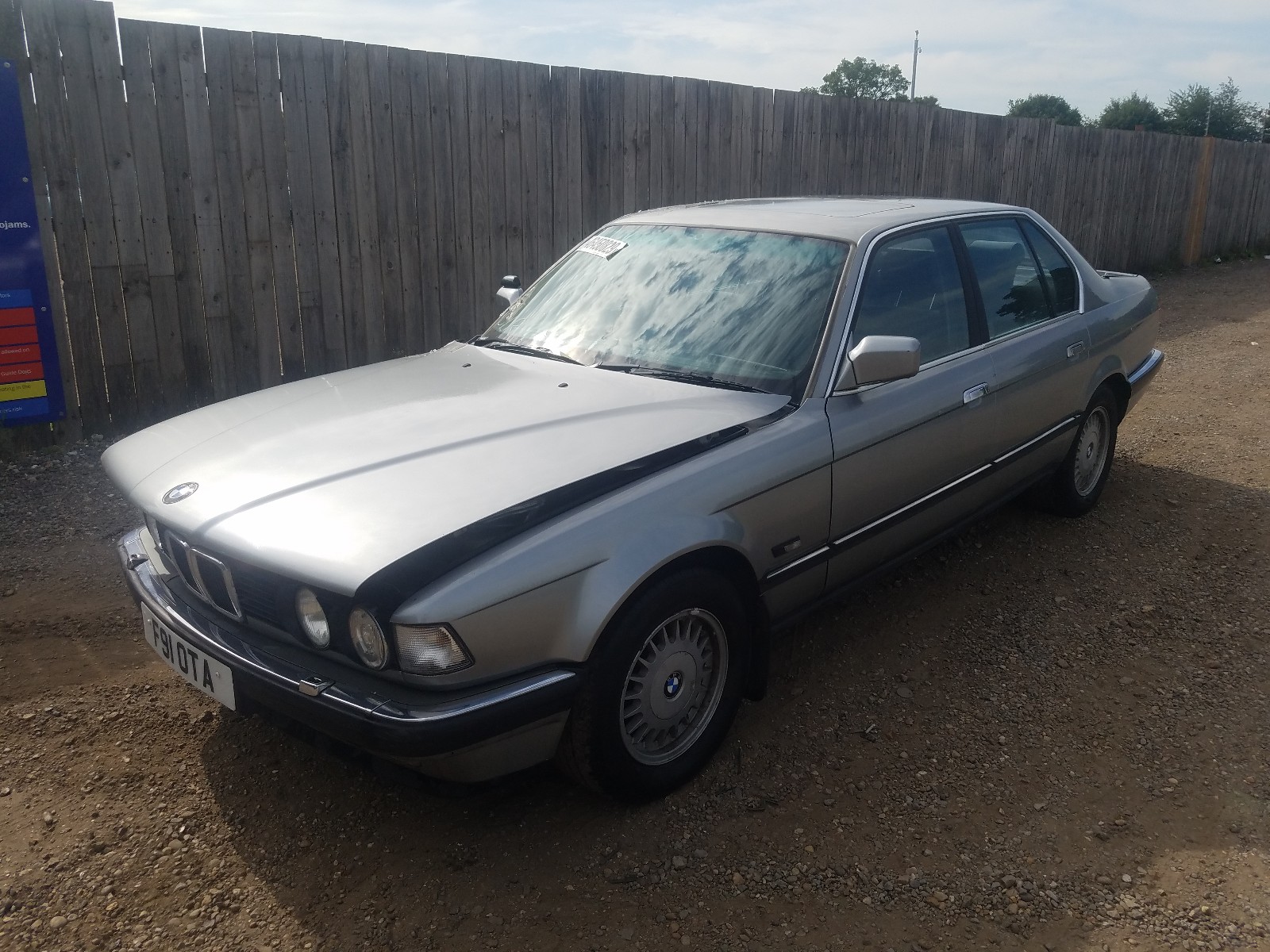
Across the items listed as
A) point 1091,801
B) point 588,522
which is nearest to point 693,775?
point 588,522

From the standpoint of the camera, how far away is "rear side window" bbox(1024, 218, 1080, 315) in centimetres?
474

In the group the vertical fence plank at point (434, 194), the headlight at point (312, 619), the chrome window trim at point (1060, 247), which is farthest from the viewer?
the vertical fence plank at point (434, 194)

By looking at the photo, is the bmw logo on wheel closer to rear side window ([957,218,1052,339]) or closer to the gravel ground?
the gravel ground

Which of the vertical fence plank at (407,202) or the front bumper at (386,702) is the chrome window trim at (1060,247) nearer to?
the front bumper at (386,702)

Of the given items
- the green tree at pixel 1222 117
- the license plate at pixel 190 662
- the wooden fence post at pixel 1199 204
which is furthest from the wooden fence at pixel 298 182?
the green tree at pixel 1222 117

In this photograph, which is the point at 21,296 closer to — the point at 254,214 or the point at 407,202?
the point at 254,214

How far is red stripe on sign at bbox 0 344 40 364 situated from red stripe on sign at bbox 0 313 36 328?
0.13m

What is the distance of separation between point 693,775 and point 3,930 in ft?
6.14

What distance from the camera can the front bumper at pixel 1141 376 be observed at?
5375 millimetres

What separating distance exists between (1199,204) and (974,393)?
15522 millimetres

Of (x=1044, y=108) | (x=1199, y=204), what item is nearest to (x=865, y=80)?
(x=1044, y=108)

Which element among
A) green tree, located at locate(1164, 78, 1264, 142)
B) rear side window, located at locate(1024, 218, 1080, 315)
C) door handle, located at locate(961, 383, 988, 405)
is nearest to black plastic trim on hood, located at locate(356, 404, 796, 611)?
door handle, located at locate(961, 383, 988, 405)

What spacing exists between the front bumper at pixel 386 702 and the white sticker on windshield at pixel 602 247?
215 cm

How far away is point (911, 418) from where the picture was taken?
3611mm
